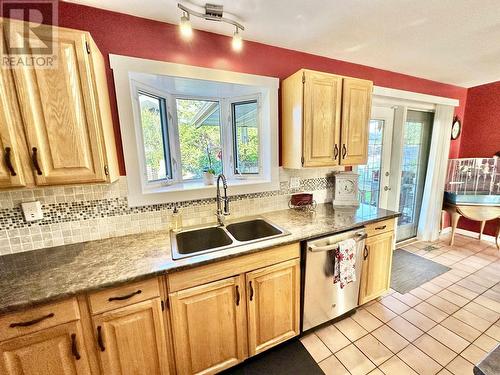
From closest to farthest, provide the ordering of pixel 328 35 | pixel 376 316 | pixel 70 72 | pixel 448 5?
pixel 70 72
pixel 448 5
pixel 328 35
pixel 376 316

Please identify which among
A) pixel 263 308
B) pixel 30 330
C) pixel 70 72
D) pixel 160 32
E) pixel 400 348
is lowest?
pixel 400 348

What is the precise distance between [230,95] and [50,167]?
1.64m

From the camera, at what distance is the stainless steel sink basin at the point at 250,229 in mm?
1862

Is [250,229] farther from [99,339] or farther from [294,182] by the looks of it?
[99,339]

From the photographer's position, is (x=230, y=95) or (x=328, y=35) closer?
(x=328, y=35)

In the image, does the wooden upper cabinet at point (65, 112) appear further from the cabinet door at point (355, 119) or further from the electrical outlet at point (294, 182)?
the cabinet door at point (355, 119)

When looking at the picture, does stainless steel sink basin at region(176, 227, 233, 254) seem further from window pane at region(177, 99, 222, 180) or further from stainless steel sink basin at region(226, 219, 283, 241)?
window pane at region(177, 99, 222, 180)

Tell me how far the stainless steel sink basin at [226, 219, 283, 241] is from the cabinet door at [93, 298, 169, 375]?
0.83 metres

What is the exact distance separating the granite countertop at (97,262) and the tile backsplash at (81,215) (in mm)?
67

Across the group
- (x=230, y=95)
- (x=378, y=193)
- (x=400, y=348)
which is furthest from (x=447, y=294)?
(x=230, y=95)

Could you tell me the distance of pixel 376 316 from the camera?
198 cm

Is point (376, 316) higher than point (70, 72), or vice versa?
point (70, 72)

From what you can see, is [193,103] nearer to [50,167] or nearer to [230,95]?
[230,95]

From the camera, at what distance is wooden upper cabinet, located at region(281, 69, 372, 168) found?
184cm
